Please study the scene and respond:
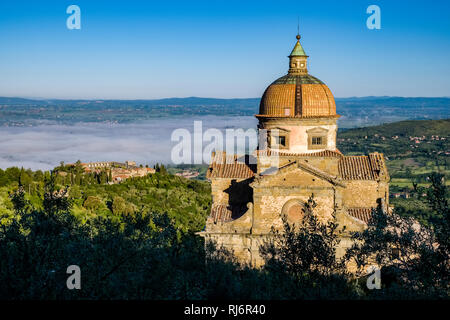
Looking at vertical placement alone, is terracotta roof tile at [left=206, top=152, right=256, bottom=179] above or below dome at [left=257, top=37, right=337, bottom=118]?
below

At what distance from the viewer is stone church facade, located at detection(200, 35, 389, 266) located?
18.5m

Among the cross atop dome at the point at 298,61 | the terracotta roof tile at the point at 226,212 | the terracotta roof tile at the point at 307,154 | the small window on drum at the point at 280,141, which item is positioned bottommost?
the terracotta roof tile at the point at 226,212

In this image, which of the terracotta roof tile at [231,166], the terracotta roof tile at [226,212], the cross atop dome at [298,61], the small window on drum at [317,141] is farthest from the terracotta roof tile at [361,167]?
the terracotta roof tile at [226,212]

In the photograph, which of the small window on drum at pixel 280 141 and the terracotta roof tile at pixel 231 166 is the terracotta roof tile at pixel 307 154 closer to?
the small window on drum at pixel 280 141

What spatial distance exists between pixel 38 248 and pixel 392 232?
10.8 meters

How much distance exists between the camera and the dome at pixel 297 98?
1995 centimetres

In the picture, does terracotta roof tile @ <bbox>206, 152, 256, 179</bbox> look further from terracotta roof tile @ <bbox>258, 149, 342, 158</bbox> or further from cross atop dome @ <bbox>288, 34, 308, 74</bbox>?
cross atop dome @ <bbox>288, 34, 308, 74</bbox>

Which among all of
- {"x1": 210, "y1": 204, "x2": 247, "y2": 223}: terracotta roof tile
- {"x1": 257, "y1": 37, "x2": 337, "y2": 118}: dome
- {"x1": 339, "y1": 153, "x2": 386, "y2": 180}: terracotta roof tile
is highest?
{"x1": 257, "y1": 37, "x2": 337, "y2": 118}: dome

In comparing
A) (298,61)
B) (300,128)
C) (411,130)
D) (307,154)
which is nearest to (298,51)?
(298,61)

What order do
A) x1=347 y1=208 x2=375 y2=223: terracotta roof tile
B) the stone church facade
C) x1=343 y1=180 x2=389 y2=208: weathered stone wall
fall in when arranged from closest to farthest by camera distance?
the stone church facade → x1=347 y1=208 x2=375 y2=223: terracotta roof tile → x1=343 y1=180 x2=389 y2=208: weathered stone wall

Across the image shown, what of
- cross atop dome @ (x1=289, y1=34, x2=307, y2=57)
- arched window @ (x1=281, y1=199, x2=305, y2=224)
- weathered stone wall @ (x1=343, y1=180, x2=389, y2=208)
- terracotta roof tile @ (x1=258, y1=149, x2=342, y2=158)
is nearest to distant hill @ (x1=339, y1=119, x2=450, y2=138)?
weathered stone wall @ (x1=343, y1=180, x2=389, y2=208)
